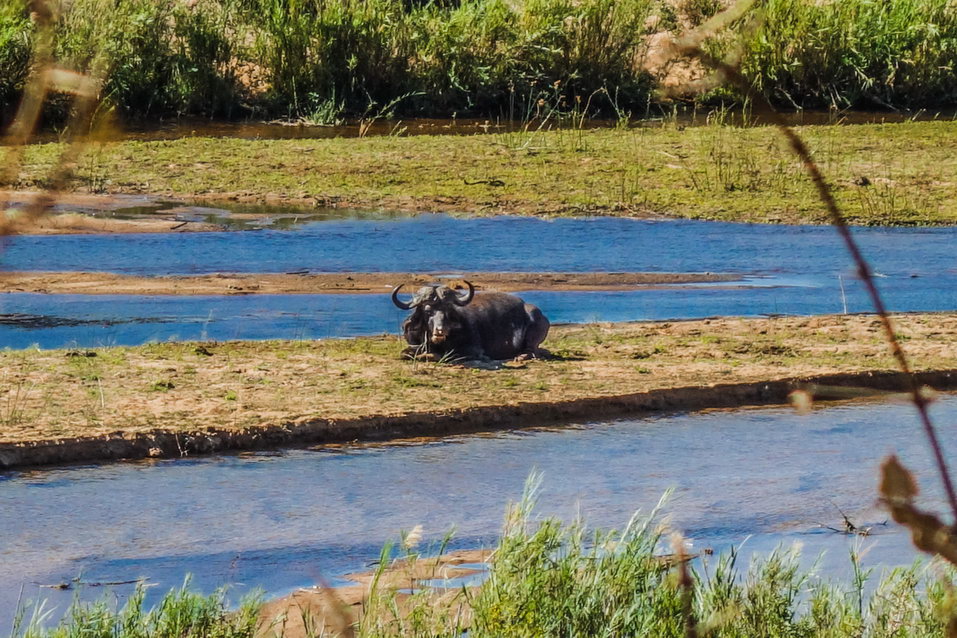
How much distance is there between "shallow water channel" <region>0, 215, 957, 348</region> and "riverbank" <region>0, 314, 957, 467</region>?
910mm

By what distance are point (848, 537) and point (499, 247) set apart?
8644mm

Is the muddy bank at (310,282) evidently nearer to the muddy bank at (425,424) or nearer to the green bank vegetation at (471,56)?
the muddy bank at (425,424)

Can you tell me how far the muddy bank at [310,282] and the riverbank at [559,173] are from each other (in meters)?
3.17

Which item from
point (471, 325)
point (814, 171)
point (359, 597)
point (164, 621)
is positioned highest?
point (814, 171)

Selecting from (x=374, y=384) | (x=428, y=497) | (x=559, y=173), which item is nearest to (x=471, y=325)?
(x=374, y=384)

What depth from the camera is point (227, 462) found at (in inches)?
301

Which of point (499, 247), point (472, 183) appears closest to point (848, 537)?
point (499, 247)

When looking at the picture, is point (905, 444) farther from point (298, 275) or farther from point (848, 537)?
point (298, 275)

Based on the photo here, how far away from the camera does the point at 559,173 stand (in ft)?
60.4

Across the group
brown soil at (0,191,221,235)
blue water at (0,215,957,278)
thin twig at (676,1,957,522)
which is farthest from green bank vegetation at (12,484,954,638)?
brown soil at (0,191,221,235)

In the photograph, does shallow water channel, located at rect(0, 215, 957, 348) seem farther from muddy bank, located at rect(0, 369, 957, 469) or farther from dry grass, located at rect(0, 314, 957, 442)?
muddy bank, located at rect(0, 369, 957, 469)

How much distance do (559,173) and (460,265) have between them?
4.77 m

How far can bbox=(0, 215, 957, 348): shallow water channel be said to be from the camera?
1128 cm

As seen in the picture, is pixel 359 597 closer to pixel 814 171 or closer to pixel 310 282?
pixel 814 171
